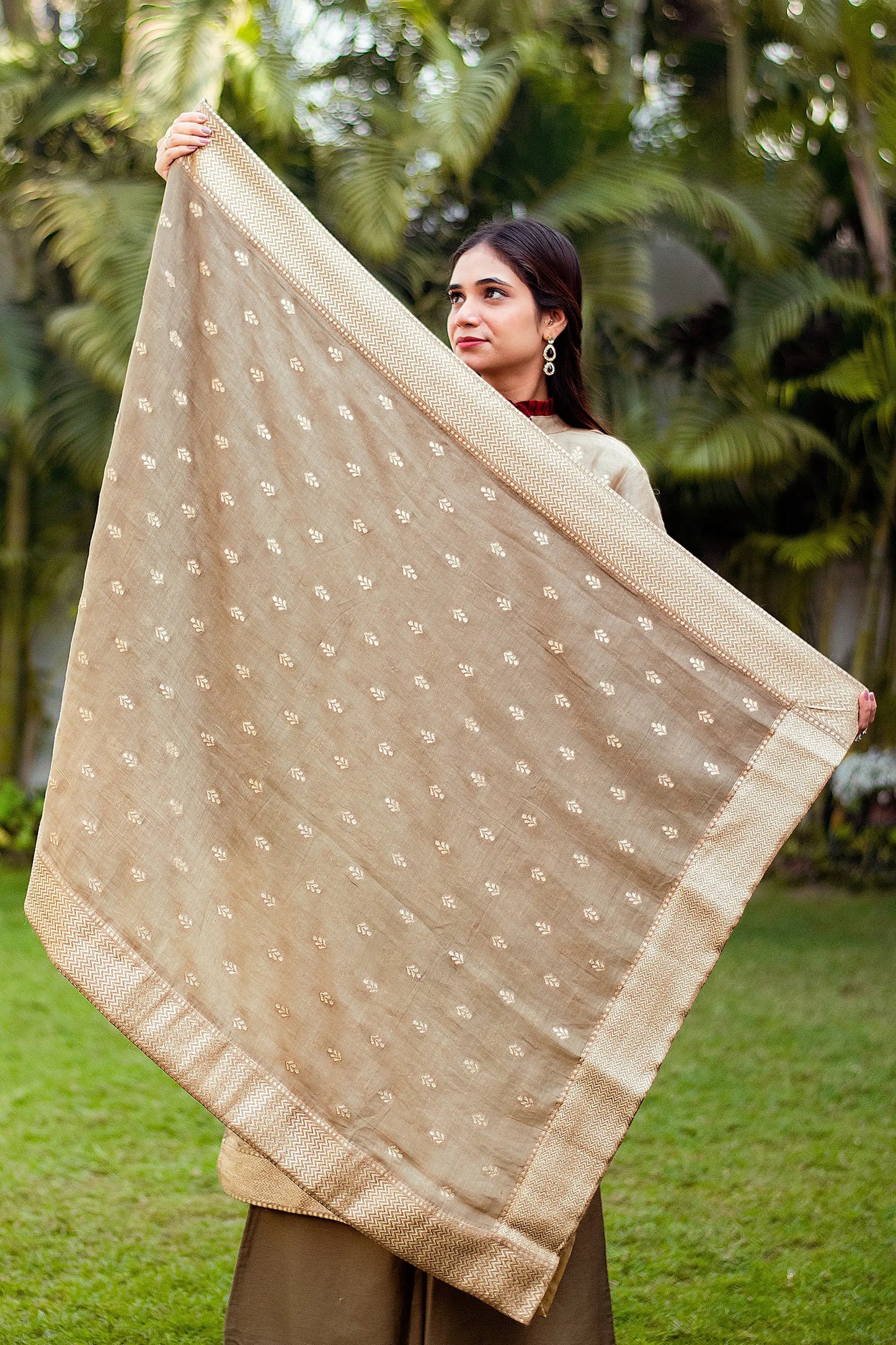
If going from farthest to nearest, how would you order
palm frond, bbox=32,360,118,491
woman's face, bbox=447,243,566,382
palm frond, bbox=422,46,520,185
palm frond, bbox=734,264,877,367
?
palm frond, bbox=32,360,118,491 < palm frond, bbox=734,264,877,367 < palm frond, bbox=422,46,520,185 < woman's face, bbox=447,243,566,382

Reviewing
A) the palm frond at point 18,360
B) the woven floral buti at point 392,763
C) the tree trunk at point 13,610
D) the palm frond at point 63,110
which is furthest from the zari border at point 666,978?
the tree trunk at point 13,610

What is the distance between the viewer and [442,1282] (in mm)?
1873

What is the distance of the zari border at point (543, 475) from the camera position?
71.0 inches

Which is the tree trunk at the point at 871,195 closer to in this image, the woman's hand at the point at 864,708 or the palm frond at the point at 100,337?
the palm frond at the point at 100,337

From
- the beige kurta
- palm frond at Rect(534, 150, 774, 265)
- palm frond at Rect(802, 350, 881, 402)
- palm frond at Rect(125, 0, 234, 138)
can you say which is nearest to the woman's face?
the beige kurta

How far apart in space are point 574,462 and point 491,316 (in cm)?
30

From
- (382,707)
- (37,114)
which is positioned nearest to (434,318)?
(37,114)

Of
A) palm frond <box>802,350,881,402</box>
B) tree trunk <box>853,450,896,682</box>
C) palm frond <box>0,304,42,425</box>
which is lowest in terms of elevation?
tree trunk <box>853,450,896,682</box>

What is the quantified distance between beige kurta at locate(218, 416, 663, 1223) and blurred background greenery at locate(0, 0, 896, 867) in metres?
4.00

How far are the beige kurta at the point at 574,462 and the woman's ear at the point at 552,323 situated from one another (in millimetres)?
120

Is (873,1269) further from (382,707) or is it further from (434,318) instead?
(434,318)

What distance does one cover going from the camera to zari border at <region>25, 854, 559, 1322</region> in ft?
5.60

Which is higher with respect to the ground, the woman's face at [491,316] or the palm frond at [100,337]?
the woman's face at [491,316]

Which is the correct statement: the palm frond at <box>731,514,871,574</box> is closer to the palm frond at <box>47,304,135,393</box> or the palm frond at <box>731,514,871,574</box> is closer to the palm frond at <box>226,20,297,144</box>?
the palm frond at <box>226,20,297,144</box>
